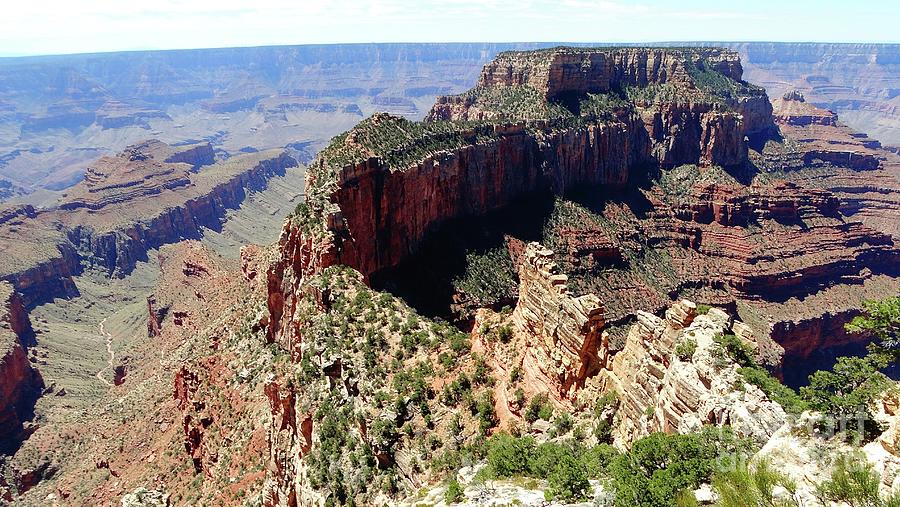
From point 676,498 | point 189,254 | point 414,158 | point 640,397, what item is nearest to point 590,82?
point 414,158

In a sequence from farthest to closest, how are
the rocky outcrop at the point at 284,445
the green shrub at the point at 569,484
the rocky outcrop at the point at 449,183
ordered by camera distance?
the rocky outcrop at the point at 449,183, the rocky outcrop at the point at 284,445, the green shrub at the point at 569,484

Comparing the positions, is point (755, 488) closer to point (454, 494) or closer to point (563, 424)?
point (454, 494)

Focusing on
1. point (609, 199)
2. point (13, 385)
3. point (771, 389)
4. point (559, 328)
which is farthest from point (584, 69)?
point (13, 385)

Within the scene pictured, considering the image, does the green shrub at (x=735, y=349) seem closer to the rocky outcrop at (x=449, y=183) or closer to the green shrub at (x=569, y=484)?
the green shrub at (x=569, y=484)

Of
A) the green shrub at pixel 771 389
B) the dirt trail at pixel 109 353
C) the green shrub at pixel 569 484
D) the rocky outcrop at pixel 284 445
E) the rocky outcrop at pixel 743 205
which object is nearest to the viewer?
the green shrub at pixel 569 484

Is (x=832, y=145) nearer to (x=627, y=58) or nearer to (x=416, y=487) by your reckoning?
(x=627, y=58)

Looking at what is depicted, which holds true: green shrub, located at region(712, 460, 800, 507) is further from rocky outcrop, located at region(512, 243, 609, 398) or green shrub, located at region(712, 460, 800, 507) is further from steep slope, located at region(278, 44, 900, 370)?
steep slope, located at region(278, 44, 900, 370)

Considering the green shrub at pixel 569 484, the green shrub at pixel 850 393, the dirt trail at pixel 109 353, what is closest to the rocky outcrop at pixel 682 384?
the green shrub at pixel 850 393
